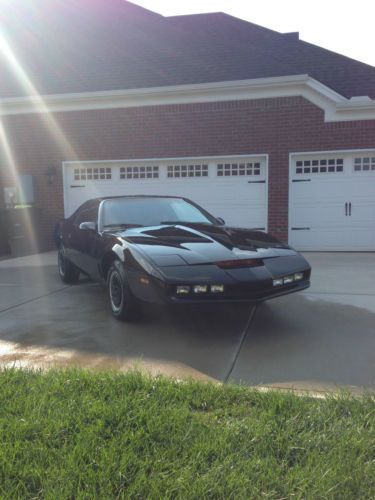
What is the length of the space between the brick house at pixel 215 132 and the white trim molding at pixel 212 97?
0.09ft

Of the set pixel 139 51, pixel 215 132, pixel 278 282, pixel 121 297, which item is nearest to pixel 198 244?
pixel 278 282

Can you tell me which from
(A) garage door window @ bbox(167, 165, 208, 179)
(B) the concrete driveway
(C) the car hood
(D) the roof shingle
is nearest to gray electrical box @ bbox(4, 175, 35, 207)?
(D) the roof shingle

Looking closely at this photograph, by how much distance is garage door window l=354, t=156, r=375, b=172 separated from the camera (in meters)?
10.2

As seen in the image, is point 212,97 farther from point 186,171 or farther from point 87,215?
point 87,215

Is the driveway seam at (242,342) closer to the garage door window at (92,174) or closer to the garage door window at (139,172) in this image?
the garage door window at (139,172)

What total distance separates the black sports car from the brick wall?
5230 mm

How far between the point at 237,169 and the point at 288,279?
693 cm

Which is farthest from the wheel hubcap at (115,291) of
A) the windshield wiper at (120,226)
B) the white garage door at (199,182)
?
the white garage door at (199,182)

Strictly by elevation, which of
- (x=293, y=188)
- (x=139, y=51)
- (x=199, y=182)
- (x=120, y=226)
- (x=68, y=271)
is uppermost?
(x=139, y=51)

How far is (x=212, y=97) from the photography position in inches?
418

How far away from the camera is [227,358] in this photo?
3.60 metres

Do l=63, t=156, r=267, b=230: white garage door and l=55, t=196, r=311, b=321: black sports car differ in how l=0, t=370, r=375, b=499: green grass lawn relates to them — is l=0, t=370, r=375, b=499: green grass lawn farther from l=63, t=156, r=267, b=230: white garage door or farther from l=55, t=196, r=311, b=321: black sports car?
l=63, t=156, r=267, b=230: white garage door

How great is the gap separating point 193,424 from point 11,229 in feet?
30.8

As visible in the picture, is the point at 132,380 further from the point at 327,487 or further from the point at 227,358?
the point at 327,487
